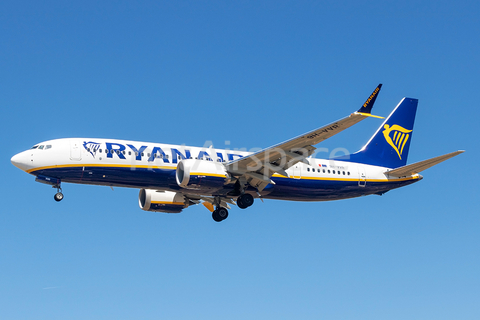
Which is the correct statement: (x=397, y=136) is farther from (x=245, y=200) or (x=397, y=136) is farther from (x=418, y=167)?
(x=245, y=200)

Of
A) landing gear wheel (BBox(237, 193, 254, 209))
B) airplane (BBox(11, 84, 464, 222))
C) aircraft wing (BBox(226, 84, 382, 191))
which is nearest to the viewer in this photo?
aircraft wing (BBox(226, 84, 382, 191))

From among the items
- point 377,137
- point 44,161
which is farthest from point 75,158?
point 377,137

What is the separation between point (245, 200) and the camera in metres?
34.1

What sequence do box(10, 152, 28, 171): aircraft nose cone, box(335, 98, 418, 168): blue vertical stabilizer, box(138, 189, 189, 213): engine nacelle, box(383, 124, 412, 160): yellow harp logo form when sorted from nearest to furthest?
box(10, 152, 28, 171): aircraft nose cone
box(138, 189, 189, 213): engine nacelle
box(335, 98, 418, 168): blue vertical stabilizer
box(383, 124, 412, 160): yellow harp logo

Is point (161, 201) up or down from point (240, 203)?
up

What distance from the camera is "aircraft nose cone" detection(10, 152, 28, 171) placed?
30.9 m

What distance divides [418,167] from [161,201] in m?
16.8

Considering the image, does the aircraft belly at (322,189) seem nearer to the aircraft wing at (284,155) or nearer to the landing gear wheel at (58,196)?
the aircraft wing at (284,155)

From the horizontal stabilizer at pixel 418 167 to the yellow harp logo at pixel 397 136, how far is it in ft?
10.5

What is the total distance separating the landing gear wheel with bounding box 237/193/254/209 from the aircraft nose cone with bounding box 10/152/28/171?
40.2 feet

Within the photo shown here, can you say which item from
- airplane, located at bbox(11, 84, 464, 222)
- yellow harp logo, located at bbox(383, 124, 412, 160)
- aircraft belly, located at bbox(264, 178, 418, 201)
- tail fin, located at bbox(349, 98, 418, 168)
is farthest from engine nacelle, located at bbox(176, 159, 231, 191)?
yellow harp logo, located at bbox(383, 124, 412, 160)

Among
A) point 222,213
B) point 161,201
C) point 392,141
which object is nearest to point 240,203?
point 222,213

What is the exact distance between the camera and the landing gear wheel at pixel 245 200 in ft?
112

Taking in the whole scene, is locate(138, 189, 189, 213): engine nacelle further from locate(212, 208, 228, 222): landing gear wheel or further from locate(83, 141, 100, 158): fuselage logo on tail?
locate(83, 141, 100, 158): fuselage logo on tail
